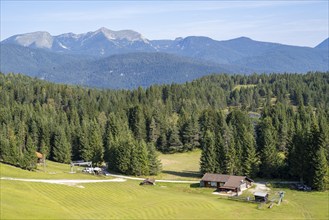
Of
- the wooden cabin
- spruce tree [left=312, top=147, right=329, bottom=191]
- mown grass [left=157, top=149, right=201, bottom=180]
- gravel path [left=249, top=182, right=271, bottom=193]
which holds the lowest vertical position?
mown grass [left=157, top=149, right=201, bottom=180]

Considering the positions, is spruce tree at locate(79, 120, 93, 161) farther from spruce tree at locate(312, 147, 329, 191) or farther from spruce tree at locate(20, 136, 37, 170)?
spruce tree at locate(312, 147, 329, 191)

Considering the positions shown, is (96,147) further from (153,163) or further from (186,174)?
(186,174)

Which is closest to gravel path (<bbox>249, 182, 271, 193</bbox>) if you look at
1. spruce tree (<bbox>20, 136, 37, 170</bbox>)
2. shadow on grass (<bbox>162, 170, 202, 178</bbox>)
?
shadow on grass (<bbox>162, 170, 202, 178</bbox>)

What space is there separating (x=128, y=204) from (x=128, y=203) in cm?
82

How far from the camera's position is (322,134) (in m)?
100

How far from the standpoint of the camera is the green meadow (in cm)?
6475

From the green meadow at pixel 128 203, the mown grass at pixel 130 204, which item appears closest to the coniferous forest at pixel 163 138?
the green meadow at pixel 128 203

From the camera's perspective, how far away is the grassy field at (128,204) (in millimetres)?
64562

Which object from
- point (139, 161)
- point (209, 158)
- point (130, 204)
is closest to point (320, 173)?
point (209, 158)

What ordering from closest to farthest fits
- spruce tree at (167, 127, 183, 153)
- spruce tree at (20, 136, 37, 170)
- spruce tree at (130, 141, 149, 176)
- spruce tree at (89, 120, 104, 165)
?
1. spruce tree at (20, 136, 37, 170)
2. spruce tree at (130, 141, 149, 176)
3. spruce tree at (89, 120, 104, 165)
4. spruce tree at (167, 127, 183, 153)

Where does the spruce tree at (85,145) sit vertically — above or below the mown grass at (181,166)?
above

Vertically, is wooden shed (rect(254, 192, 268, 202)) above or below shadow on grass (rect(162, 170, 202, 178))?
above

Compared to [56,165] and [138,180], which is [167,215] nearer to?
[138,180]

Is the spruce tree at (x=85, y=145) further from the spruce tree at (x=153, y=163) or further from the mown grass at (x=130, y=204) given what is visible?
the mown grass at (x=130, y=204)
